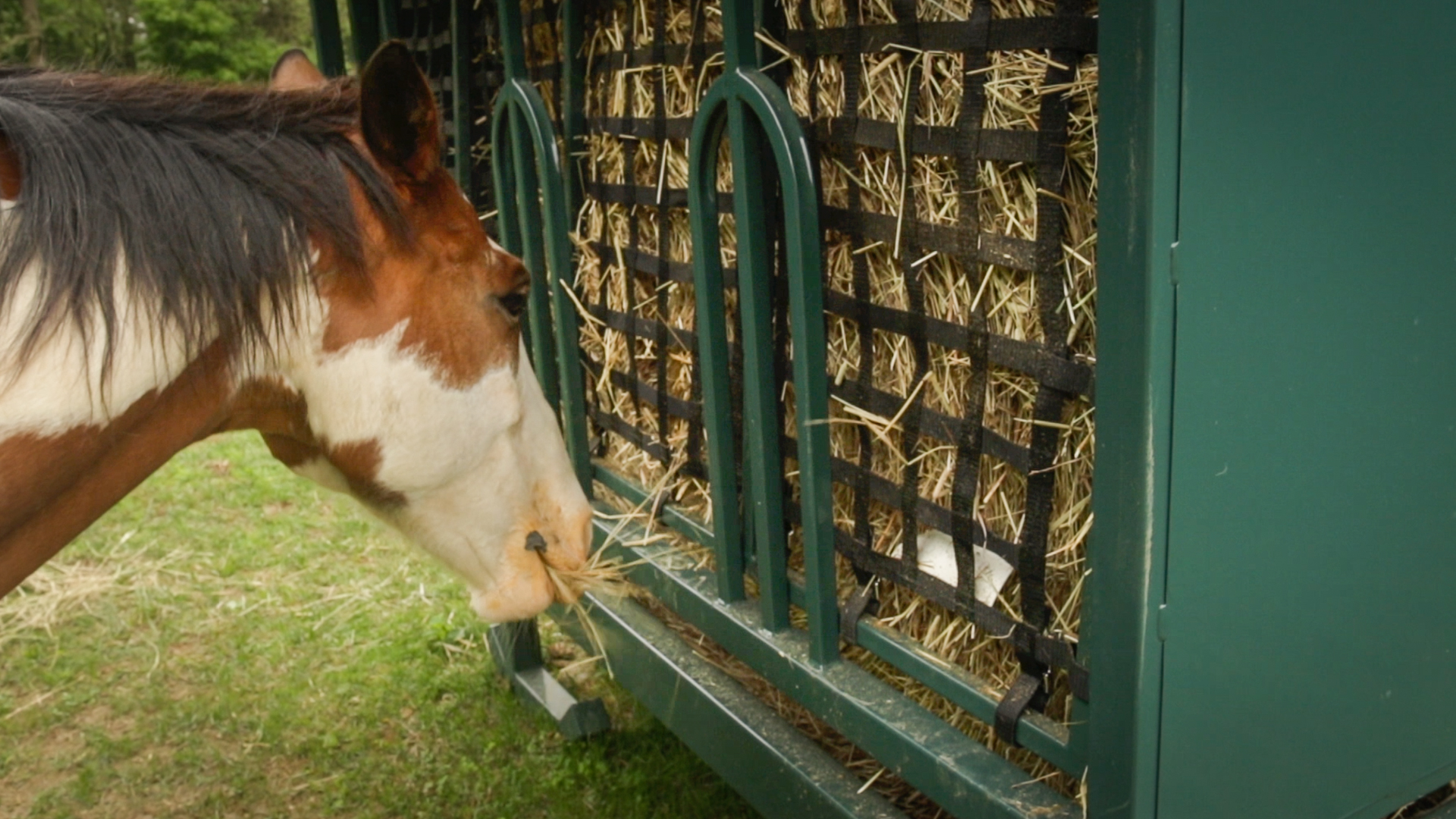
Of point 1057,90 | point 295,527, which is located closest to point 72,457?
point 1057,90

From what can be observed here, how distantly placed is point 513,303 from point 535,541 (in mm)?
438

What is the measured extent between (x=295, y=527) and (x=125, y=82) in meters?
3.32

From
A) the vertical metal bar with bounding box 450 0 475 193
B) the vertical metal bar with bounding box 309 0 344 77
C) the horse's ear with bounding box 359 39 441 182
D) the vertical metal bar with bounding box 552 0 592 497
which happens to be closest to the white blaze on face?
the horse's ear with bounding box 359 39 441 182

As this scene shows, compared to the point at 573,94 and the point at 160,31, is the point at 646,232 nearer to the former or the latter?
the point at 573,94

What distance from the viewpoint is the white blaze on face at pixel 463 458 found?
170 cm

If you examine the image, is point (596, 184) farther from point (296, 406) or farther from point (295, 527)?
point (295, 527)

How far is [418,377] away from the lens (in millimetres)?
1728

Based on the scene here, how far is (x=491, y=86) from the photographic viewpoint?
302cm

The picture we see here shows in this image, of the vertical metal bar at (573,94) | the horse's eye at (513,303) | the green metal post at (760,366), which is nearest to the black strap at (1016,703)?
the green metal post at (760,366)

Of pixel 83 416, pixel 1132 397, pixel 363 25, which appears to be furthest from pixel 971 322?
pixel 363 25

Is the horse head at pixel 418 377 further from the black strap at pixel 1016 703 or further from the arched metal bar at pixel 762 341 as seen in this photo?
the black strap at pixel 1016 703

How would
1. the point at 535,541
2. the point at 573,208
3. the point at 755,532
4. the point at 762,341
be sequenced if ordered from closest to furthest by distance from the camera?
the point at 762,341 < the point at 535,541 < the point at 755,532 < the point at 573,208

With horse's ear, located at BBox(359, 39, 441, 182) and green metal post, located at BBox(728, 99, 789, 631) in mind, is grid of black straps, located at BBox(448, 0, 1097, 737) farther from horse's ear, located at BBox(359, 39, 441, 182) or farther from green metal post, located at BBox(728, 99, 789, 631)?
horse's ear, located at BBox(359, 39, 441, 182)

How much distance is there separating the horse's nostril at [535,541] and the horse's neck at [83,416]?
57 centimetres
